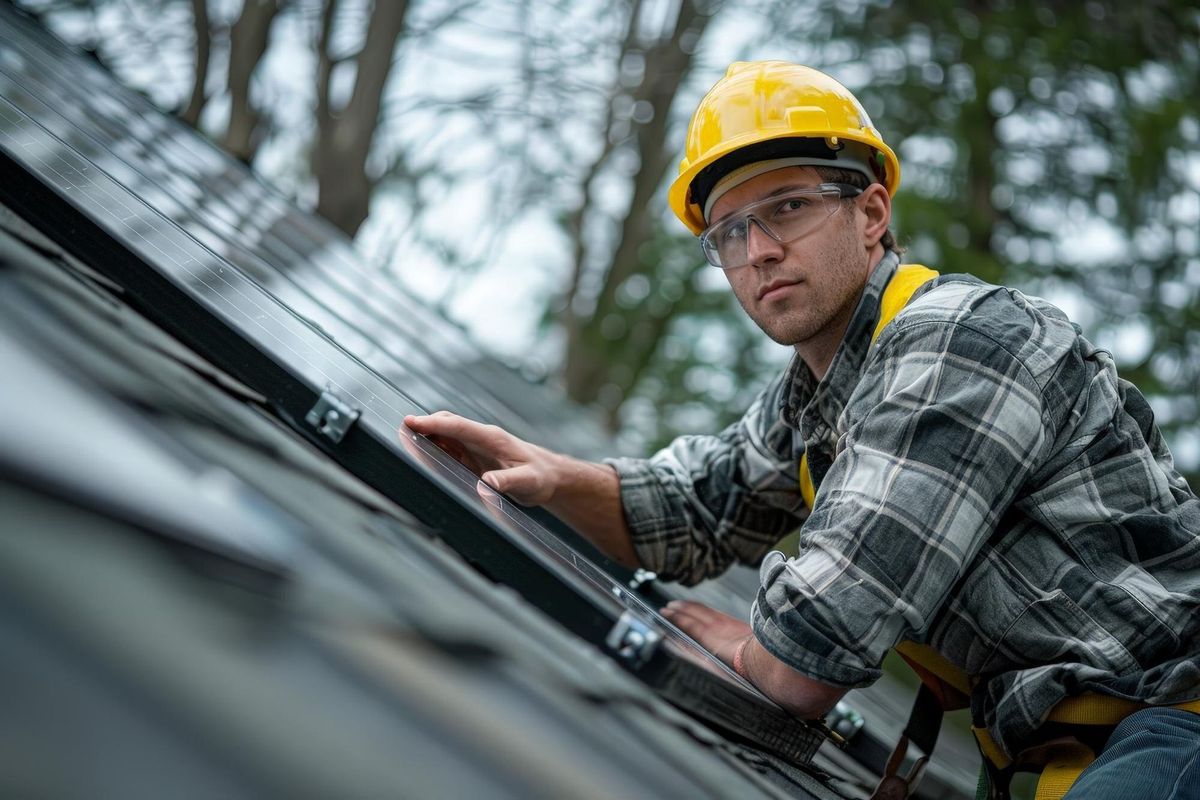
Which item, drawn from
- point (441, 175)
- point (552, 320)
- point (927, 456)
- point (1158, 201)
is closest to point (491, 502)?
point (927, 456)

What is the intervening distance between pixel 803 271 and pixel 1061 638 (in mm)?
981

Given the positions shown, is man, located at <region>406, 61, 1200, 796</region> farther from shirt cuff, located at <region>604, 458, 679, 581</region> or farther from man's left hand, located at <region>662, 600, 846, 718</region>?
shirt cuff, located at <region>604, 458, 679, 581</region>

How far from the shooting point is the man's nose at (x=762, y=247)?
2.59 metres

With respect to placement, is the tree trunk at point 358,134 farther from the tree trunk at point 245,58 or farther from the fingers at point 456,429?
the fingers at point 456,429

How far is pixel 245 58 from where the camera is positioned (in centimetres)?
770

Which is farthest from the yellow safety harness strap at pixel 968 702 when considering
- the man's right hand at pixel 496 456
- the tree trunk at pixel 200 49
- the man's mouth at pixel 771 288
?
the tree trunk at pixel 200 49

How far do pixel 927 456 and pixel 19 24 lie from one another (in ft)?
16.1

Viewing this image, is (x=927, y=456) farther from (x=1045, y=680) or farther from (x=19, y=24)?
(x=19, y=24)

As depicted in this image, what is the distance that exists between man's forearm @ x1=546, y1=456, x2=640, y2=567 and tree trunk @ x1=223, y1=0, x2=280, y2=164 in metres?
5.55

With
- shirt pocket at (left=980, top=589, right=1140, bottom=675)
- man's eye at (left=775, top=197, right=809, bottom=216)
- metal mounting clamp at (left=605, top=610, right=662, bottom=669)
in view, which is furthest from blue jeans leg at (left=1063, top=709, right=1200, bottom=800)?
man's eye at (left=775, top=197, right=809, bottom=216)

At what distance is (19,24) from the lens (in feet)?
17.0

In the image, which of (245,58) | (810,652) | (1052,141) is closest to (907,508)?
(810,652)

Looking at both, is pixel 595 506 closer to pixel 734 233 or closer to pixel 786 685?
pixel 734 233

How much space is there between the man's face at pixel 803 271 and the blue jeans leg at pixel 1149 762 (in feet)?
3.48
